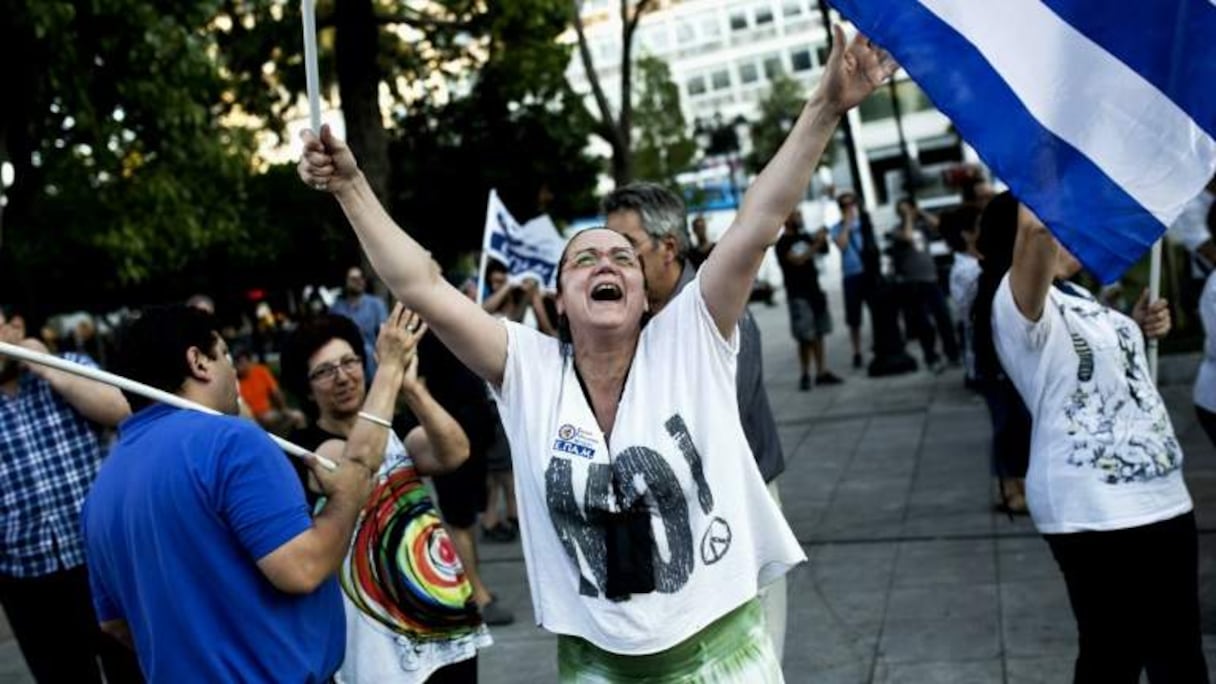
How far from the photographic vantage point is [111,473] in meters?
3.05

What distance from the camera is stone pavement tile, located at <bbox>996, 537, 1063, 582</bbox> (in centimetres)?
655

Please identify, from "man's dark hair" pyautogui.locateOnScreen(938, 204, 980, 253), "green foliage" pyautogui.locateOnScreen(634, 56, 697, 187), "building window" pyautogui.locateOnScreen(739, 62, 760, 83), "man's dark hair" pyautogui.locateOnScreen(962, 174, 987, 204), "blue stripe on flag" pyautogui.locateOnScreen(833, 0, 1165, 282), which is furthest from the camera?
"building window" pyautogui.locateOnScreen(739, 62, 760, 83)

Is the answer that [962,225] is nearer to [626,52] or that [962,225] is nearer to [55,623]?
[55,623]

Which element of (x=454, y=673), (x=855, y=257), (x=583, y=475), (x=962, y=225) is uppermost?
(x=583, y=475)

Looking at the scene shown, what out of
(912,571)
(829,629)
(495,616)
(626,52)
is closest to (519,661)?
(495,616)

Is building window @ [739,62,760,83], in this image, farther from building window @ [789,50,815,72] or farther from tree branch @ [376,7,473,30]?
tree branch @ [376,7,473,30]

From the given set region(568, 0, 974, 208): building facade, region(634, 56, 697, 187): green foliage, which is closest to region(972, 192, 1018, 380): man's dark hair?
region(634, 56, 697, 187): green foliage

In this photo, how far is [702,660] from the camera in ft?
9.75

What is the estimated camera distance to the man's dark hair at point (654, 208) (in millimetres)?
4059

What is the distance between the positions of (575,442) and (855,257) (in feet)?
41.6

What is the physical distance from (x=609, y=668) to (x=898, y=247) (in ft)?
41.0

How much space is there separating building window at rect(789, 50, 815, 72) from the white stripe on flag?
3564 inches

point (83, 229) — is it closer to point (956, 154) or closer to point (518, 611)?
point (518, 611)

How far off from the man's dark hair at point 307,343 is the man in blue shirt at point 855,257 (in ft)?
37.2
